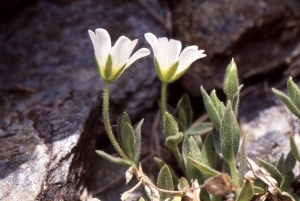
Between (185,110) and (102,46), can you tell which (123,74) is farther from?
(102,46)

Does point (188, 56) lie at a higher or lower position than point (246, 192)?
higher

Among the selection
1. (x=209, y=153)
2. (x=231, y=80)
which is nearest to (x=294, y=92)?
(x=231, y=80)

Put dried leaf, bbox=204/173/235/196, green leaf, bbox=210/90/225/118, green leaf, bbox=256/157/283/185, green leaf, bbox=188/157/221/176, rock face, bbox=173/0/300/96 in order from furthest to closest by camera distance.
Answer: rock face, bbox=173/0/300/96 < green leaf, bbox=210/90/225/118 < green leaf, bbox=256/157/283/185 < green leaf, bbox=188/157/221/176 < dried leaf, bbox=204/173/235/196

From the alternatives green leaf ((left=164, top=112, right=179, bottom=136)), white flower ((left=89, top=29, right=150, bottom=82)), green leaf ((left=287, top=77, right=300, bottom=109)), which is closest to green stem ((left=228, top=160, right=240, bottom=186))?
green leaf ((left=164, top=112, right=179, bottom=136))

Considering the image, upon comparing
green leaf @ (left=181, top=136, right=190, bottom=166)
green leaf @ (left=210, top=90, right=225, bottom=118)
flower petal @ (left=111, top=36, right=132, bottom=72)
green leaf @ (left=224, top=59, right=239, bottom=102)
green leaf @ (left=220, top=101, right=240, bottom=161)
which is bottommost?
green leaf @ (left=181, top=136, right=190, bottom=166)

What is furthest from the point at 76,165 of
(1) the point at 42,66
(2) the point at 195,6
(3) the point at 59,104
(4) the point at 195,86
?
(2) the point at 195,6

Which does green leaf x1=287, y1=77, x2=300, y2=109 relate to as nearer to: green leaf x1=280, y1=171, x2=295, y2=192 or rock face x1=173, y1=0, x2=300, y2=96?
green leaf x1=280, y1=171, x2=295, y2=192

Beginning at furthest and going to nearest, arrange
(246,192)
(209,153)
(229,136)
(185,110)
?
→ (185,110), (209,153), (229,136), (246,192)
